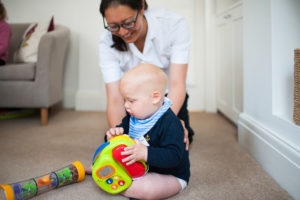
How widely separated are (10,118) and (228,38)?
1936 millimetres

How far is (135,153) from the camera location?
34.4 inches

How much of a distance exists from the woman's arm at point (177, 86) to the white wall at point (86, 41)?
1.38 m

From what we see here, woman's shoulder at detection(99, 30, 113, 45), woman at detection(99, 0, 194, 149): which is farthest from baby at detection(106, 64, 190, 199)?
woman's shoulder at detection(99, 30, 113, 45)

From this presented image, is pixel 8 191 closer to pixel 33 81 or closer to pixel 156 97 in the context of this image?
pixel 156 97

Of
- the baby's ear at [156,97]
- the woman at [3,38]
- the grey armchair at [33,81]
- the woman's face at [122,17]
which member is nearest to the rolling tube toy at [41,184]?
the baby's ear at [156,97]

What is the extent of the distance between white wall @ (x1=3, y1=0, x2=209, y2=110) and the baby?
180cm

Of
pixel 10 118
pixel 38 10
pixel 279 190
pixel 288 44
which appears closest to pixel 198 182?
pixel 279 190

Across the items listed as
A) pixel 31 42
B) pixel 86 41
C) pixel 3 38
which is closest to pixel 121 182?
pixel 31 42

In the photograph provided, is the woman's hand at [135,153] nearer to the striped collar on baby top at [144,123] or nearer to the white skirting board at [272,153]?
the striped collar on baby top at [144,123]

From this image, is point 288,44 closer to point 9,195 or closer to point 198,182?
point 198,182

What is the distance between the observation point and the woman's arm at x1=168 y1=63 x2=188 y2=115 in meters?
1.27

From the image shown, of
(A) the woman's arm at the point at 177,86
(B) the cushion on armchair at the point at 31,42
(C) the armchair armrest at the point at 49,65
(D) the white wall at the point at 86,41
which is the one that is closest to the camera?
(A) the woman's arm at the point at 177,86

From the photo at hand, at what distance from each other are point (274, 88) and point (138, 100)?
611 mm

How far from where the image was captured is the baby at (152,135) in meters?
0.89
